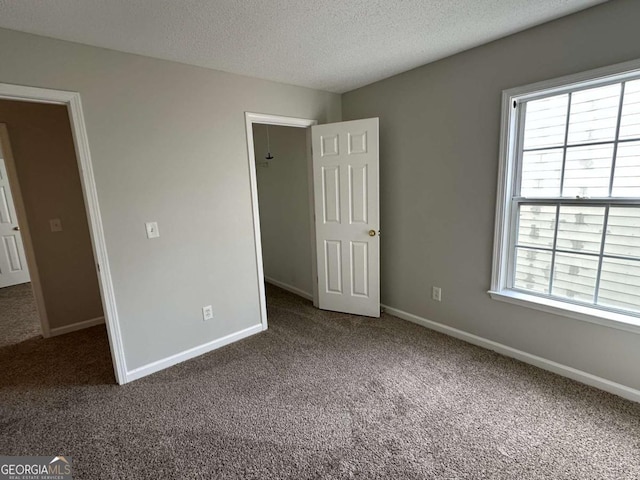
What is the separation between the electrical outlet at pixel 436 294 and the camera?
282cm

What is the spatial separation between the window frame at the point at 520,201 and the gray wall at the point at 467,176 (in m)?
0.06

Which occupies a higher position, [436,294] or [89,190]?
[89,190]

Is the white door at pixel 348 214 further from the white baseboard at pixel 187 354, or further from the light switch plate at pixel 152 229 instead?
the light switch plate at pixel 152 229

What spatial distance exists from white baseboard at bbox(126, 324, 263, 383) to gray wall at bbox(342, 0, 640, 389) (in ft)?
5.03

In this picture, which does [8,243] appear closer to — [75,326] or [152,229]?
[75,326]

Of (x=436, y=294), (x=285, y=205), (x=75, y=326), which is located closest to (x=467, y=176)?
(x=436, y=294)

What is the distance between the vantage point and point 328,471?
1499mm

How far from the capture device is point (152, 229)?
7.59 feet

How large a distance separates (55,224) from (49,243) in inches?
8.0

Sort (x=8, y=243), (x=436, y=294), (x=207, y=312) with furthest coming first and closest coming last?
(x=8, y=243), (x=436, y=294), (x=207, y=312)

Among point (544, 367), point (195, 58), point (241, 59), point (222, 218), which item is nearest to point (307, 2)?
point (241, 59)

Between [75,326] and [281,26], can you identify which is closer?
[281,26]

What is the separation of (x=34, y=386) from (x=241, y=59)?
2.94 meters

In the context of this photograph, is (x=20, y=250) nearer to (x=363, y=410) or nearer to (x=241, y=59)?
(x=241, y=59)
